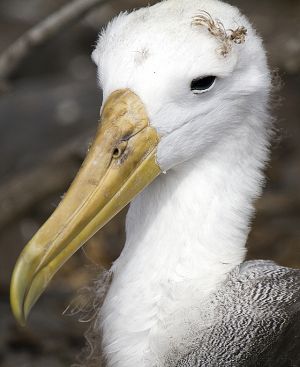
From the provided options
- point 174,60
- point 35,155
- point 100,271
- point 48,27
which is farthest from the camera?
point 35,155

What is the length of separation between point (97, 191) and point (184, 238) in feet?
1.40

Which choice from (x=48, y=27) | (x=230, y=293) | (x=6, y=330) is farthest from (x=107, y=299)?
(x=6, y=330)

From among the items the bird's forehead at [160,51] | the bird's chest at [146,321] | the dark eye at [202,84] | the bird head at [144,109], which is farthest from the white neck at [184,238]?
the bird's forehead at [160,51]

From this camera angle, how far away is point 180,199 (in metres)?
3.05

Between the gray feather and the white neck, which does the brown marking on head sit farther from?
the gray feather

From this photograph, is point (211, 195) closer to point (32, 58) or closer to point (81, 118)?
point (81, 118)

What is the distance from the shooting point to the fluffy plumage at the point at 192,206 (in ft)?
9.20

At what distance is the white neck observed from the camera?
3.01 metres

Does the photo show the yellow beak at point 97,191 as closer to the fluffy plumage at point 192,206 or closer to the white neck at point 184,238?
the fluffy plumage at point 192,206

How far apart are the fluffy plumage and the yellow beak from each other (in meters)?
0.05

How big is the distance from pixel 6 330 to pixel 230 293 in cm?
237

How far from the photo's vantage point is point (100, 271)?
3.58m

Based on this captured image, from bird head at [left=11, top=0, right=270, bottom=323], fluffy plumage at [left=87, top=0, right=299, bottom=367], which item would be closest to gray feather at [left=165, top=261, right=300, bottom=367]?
fluffy plumage at [left=87, top=0, right=299, bottom=367]

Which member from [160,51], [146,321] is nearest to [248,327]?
[146,321]
